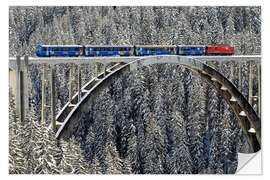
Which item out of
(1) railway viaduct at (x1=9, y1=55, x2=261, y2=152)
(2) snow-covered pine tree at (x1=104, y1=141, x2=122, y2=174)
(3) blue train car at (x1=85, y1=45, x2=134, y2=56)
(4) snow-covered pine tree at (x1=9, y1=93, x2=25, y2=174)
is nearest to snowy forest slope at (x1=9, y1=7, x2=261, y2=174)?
(2) snow-covered pine tree at (x1=104, y1=141, x2=122, y2=174)

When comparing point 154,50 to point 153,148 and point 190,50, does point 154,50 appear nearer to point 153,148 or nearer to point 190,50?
point 190,50

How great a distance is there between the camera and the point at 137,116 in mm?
30438

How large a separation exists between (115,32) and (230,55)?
841cm

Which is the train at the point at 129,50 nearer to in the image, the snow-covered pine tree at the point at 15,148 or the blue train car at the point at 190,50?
the blue train car at the point at 190,50

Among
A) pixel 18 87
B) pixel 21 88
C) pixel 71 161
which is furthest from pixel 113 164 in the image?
pixel 18 87

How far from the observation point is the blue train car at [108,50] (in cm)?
2484

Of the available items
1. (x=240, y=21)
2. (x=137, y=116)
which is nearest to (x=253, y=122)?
(x=240, y=21)

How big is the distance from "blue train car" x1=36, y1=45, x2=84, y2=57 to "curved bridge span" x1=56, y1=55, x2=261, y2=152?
2104mm

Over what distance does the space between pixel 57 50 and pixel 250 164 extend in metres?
10.9

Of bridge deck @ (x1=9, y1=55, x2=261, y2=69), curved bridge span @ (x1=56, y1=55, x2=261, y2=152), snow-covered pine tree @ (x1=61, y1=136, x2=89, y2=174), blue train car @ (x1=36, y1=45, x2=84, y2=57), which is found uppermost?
blue train car @ (x1=36, y1=45, x2=84, y2=57)

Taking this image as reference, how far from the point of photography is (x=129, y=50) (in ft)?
82.8

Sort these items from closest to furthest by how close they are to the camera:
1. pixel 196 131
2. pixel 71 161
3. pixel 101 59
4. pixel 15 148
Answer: pixel 15 148
pixel 71 161
pixel 101 59
pixel 196 131

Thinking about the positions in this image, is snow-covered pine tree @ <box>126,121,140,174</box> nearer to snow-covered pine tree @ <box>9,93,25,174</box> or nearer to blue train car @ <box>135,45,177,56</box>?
blue train car @ <box>135,45,177,56</box>

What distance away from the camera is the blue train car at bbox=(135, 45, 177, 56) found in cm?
2550
